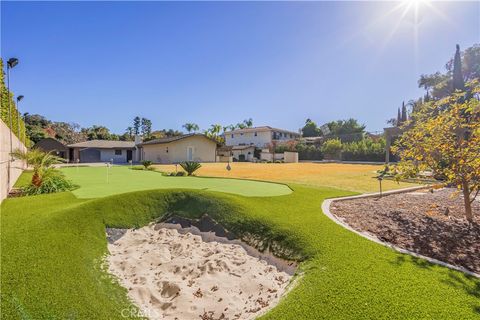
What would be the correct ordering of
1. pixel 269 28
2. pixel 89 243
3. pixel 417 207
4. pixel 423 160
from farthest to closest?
pixel 269 28 < pixel 417 207 < pixel 423 160 < pixel 89 243

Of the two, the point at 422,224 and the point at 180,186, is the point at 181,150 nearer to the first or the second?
the point at 180,186

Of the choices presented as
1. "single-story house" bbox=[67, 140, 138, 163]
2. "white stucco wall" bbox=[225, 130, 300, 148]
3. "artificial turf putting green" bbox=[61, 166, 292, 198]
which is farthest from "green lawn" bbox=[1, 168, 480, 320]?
"white stucco wall" bbox=[225, 130, 300, 148]

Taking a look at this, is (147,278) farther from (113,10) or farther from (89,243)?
(113,10)

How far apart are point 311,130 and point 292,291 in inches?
2674

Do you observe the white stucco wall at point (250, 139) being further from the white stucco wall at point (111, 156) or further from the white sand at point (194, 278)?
the white sand at point (194, 278)

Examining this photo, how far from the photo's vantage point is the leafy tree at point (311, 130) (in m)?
67.6

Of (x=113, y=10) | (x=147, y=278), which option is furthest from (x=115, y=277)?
(x=113, y=10)

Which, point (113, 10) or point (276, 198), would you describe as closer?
point (276, 198)

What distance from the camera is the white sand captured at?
346 centimetres

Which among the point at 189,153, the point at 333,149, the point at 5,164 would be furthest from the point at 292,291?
the point at 333,149

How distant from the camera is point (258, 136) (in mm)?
61594

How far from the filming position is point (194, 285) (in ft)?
13.2

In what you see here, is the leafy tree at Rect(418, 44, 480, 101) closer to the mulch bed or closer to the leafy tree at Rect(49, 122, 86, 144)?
the mulch bed

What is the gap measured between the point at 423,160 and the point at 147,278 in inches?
268
